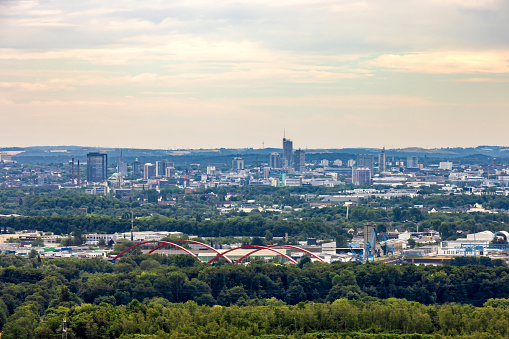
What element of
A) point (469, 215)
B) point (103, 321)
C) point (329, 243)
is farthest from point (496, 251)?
point (103, 321)

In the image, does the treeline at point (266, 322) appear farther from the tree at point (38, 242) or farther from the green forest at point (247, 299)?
the tree at point (38, 242)

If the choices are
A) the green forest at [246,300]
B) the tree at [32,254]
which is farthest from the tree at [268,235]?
the green forest at [246,300]

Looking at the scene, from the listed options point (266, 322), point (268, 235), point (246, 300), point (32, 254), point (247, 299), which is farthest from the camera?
point (268, 235)

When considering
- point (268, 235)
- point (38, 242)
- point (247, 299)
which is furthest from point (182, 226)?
point (247, 299)

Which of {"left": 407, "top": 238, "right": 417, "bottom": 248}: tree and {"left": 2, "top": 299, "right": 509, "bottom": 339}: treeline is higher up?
{"left": 2, "top": 299, "right": 509, "bottom": 339}: treeline

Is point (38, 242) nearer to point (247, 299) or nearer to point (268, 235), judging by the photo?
point (268, 235)

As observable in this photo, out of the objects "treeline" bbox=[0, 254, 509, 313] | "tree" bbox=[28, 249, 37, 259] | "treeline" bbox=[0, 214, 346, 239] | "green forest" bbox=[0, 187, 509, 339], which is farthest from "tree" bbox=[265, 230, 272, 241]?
"treeline" bbox=[0, 254, 509, 313]

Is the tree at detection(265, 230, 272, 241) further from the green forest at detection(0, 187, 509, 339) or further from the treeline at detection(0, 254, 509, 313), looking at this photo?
the treeline at detection(0, 254, 509, 313)

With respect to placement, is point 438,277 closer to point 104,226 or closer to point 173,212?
point 104,226
